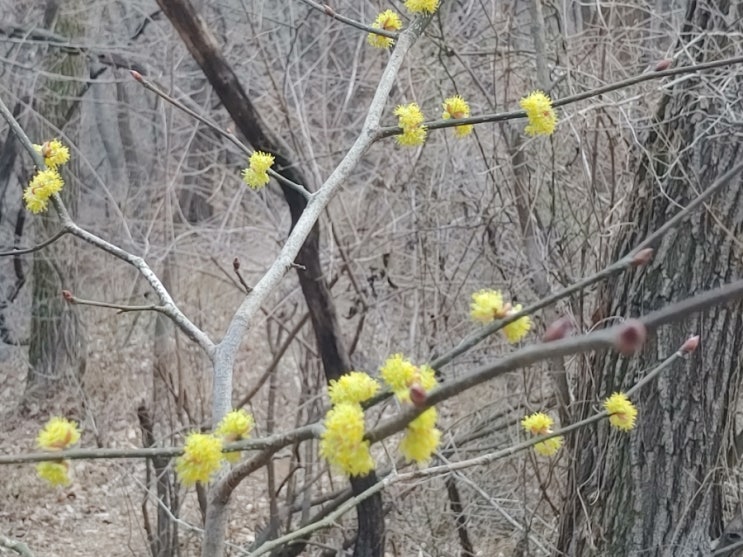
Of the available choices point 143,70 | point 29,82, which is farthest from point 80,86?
point 143,70

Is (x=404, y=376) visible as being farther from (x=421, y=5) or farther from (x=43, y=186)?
(x=421, y=5)

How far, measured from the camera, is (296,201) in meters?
3.89

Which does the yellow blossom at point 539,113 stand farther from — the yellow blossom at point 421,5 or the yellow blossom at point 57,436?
the yellow blossom at point 57,436

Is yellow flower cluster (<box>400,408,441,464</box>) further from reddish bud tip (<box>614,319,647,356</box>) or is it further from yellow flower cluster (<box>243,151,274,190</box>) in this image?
yellow flower cluster (<box>243,151,274,190</box>)

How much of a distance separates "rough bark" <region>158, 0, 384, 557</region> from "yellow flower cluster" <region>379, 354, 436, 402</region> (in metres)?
2.47

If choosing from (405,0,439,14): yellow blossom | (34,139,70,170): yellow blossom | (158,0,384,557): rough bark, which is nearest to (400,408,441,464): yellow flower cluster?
(34,139,70,170): yellow blossom

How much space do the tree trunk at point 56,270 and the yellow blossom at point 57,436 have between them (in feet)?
18.7

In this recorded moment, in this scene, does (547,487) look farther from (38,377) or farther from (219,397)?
(38,377)

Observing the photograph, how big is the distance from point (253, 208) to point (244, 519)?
2.60m

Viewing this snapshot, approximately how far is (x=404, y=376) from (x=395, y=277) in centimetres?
401

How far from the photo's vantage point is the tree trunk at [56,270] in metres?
7.16

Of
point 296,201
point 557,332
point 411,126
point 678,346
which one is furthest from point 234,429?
point 296,201

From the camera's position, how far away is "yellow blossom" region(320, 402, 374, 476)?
1.02m

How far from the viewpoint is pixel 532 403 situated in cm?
424
